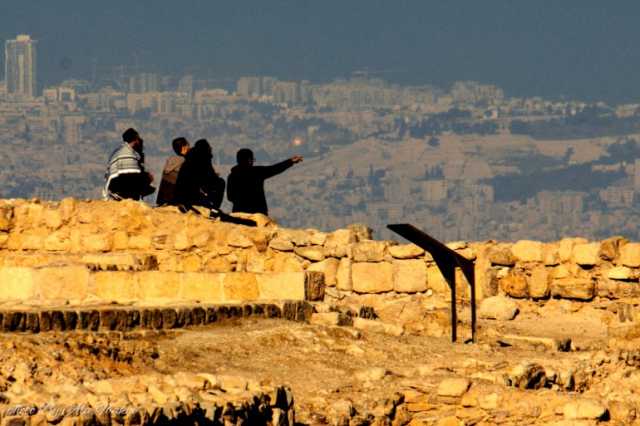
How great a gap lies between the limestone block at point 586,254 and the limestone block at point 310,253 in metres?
2.42

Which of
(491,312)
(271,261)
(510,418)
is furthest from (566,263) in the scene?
(510,418)

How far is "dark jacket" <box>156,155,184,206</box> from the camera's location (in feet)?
80.6

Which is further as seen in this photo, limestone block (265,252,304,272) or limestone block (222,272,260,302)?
limestone block (265,252,304,272)

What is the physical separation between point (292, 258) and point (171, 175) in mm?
2752

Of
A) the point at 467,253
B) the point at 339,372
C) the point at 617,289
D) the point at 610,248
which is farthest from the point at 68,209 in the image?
the point at 339,372

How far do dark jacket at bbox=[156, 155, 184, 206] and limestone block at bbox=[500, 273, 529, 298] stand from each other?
3786 millimetres

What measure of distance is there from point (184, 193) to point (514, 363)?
7095 millimetres

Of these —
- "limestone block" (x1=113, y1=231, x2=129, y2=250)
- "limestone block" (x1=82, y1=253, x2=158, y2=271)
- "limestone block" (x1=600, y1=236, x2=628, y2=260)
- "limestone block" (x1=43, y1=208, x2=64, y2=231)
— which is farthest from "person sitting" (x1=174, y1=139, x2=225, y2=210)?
"limestone block" (x1=600, y1=236, x2=628, y2=260)

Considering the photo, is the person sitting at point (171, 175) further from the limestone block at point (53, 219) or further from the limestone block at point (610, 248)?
the limestone block at point (610, 248)

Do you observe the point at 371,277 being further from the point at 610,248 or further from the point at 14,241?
the point at 14,241

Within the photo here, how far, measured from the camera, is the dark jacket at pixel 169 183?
2458 cm

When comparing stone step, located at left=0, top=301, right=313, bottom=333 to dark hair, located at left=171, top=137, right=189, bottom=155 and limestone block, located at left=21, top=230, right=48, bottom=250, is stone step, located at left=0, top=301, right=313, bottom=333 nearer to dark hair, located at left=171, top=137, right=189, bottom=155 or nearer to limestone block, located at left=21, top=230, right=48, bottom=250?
limestone block, located at left=21, top=230, right=48, bottom=250

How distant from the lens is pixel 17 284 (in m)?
21.3

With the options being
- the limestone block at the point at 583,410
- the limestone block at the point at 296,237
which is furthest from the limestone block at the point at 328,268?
the limestone block at the point at 583,410
